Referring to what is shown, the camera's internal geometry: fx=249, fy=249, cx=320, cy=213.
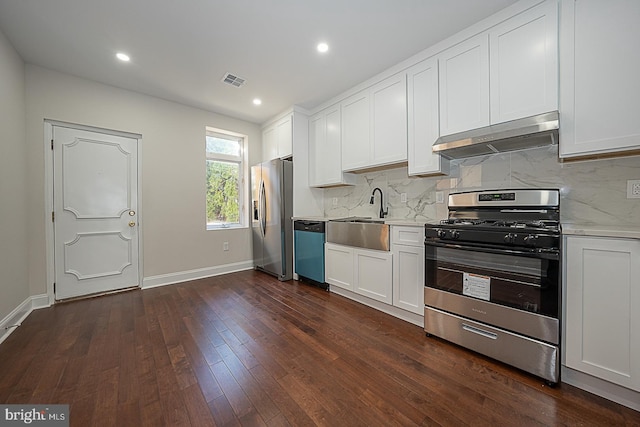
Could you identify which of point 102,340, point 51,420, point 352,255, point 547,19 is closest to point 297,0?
point 547,19

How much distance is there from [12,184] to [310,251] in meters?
3.12

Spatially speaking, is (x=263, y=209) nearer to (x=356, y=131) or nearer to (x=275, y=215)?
(x=275, y=215)

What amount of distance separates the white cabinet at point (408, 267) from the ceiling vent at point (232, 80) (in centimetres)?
249

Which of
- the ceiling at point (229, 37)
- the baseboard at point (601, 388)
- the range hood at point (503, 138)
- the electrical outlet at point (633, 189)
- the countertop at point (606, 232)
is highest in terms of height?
the ceiling at point (229, 37)

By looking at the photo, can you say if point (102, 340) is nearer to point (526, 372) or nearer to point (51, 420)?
point (51, 420)

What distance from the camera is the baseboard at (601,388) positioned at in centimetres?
135

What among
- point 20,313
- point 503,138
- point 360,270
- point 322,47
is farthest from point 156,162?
point 503,138

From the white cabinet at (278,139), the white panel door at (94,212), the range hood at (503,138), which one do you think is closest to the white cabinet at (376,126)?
the range hood at (503,138)

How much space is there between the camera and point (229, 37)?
7.43ft

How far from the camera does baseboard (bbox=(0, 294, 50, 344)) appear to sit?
7.06ft

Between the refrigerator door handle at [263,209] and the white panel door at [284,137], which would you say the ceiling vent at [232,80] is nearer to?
the white panel door at [284,137]

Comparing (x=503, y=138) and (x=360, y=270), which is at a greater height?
(x=503, y=138)

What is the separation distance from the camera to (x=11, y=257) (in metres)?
2.34

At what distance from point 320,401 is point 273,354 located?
1.87 feet
